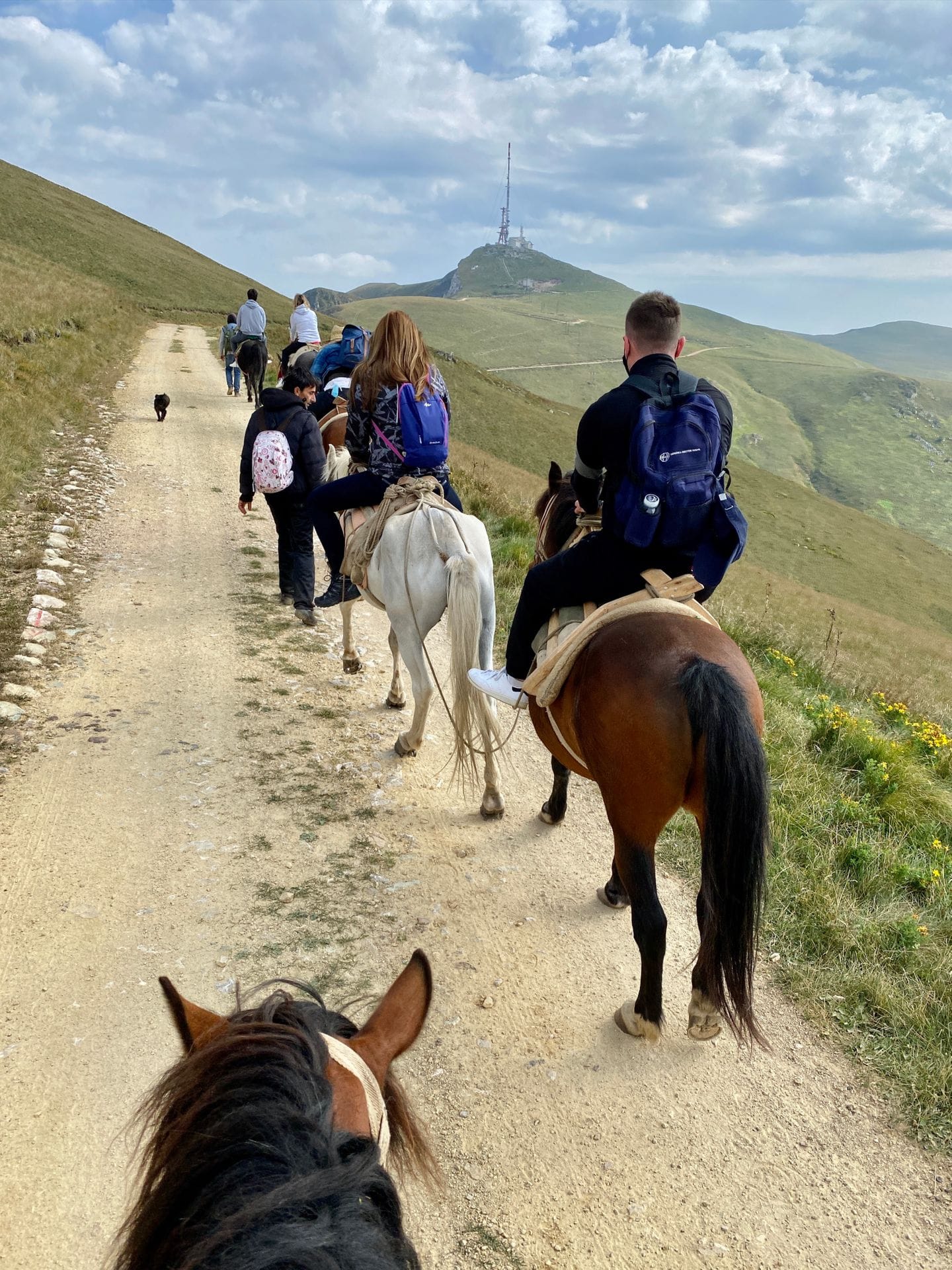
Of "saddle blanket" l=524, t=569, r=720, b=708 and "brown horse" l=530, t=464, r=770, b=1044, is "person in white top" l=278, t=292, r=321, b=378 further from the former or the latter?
"brown horse" l=530, t=464, r=770, b=1044

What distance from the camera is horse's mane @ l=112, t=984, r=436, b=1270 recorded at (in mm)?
1226

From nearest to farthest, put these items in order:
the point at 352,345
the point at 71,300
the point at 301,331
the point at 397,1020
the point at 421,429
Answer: the point at 397,1020 < the point at 421,429 < the point at 352,345 < the point at 301,331 < the point at 71,300

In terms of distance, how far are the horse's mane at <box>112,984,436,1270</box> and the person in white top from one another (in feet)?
38.6

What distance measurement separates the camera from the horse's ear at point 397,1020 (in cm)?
185

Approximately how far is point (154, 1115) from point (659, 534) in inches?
120

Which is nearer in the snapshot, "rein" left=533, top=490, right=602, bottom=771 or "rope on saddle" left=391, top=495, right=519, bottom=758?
"rein" left=533, top=490, right=602, bottom=771

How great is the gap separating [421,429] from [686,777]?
11.5 ft

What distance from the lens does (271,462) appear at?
812 cm

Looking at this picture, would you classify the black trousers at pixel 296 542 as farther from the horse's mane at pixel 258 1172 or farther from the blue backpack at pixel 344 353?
the horse's mane at pixel 258 1172

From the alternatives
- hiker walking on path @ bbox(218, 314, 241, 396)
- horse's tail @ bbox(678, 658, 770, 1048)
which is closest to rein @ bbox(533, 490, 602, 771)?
horse's tail @ bbox(678, 658, 770, 1048)

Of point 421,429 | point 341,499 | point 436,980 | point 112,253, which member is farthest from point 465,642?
point 112,253

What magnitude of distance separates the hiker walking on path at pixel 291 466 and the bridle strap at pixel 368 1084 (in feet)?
23.0

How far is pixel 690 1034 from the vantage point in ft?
12.8

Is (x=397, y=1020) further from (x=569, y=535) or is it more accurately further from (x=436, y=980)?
(x=569, y=535)
